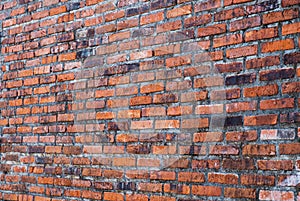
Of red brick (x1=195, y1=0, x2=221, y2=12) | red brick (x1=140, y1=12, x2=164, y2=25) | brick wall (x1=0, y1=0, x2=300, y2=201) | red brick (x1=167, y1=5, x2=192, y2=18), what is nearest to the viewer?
brick wall (x1=0, y1=0, x2=300, y2=201)

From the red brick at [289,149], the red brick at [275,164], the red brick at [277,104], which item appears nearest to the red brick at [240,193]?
the red brick at [275,164]

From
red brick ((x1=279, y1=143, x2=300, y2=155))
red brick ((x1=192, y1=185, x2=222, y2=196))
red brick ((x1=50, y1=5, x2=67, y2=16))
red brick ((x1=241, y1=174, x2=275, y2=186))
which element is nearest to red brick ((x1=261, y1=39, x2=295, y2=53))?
red brick ((x1=279, y1=143, x2=300, y2=155))

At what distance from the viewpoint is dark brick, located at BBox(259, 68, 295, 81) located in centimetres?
223

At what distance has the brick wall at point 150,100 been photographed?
89.6 inches

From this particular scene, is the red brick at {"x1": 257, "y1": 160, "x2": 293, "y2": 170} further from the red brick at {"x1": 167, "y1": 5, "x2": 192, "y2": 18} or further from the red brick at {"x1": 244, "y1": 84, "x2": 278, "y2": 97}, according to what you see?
the red brick at {"x1": 167, "y1": 5, "x2": 192, "y2": 18}

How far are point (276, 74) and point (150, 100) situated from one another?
77cm

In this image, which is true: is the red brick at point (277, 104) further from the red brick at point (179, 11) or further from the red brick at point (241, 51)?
the red brick at point (179, 11)

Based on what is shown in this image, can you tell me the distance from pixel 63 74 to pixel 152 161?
0.93m

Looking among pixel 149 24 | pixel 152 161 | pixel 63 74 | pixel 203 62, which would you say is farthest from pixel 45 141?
pixel 203 62

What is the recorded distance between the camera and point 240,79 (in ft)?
7.80

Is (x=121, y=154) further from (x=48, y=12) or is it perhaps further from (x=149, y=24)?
(x=48, y=12)

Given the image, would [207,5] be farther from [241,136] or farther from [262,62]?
[241,136]

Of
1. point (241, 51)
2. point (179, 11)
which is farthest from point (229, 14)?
point (179, 11)

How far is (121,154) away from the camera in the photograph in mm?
2793
